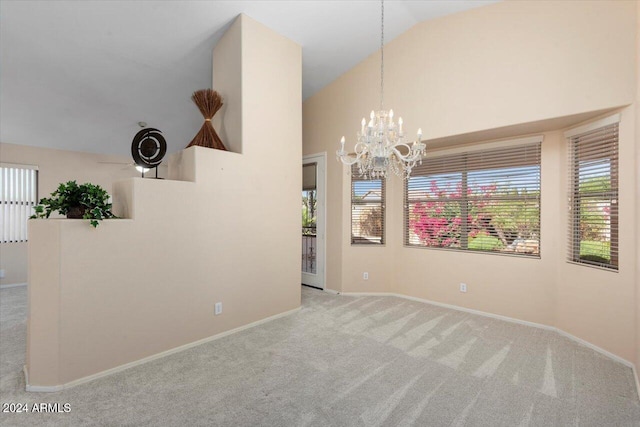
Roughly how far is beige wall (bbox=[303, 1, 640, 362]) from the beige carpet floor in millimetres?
464

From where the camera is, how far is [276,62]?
147 inches

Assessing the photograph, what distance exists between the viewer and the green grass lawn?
2.88m

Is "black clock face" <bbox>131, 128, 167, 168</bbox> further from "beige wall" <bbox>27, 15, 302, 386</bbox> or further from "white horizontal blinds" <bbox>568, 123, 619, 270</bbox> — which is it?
"white horizontal blinds" <bbox>568, 123, 619, 270</bbox>

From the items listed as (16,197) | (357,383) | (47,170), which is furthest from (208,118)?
(16,197)

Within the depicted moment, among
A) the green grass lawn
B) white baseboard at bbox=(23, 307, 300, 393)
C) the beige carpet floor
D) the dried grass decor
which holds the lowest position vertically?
the beige carpet floor

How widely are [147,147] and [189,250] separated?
1.07 meters

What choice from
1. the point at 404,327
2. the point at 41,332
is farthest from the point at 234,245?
the point at 404,327

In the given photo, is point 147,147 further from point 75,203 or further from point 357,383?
point 357,383

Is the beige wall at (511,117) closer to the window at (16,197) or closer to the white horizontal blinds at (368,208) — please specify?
the white horizontal blinds at (368,208)

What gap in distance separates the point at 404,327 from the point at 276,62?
11.5ft

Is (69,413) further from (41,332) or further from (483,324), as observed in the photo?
(483,324)

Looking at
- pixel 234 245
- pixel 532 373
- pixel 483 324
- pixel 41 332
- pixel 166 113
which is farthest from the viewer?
pixel 166 113

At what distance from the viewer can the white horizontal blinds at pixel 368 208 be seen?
471 centimetres

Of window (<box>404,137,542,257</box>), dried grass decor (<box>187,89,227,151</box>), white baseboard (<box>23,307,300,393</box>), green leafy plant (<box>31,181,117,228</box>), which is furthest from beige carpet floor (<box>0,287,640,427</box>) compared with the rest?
dried grass decor (<box>187,89,227,151</box>)
